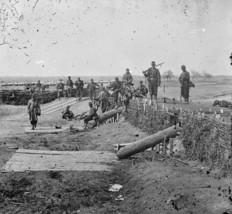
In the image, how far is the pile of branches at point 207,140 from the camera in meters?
8.09

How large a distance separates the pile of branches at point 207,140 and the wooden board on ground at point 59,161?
2.37 meters

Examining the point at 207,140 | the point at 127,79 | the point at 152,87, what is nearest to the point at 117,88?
the point at 127,79

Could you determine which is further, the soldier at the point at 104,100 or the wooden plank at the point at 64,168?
the soldier at the point at 104,100

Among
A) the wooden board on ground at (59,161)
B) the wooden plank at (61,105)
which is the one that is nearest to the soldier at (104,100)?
the wooden plank at (61,105)

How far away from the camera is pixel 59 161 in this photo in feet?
33.6

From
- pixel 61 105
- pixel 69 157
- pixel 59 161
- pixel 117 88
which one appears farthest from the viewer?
pixel 61 105

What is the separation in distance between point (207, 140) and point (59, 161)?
169 inches

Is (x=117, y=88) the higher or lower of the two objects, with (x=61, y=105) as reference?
higher

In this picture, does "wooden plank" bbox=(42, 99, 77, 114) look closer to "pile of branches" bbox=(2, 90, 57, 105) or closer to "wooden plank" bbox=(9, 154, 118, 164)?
"pile of branches" bbox=(2, 90, 57, 105)

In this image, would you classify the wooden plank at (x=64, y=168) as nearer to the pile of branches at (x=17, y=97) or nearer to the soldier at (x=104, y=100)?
the soldier at (x=104, y=100)

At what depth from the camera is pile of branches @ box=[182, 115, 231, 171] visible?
319 inches

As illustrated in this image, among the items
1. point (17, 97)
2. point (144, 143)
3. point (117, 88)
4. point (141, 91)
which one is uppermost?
point (117, 88)

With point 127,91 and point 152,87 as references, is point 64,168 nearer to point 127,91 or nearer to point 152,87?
point 127,91

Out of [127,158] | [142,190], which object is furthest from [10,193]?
[127,158]
